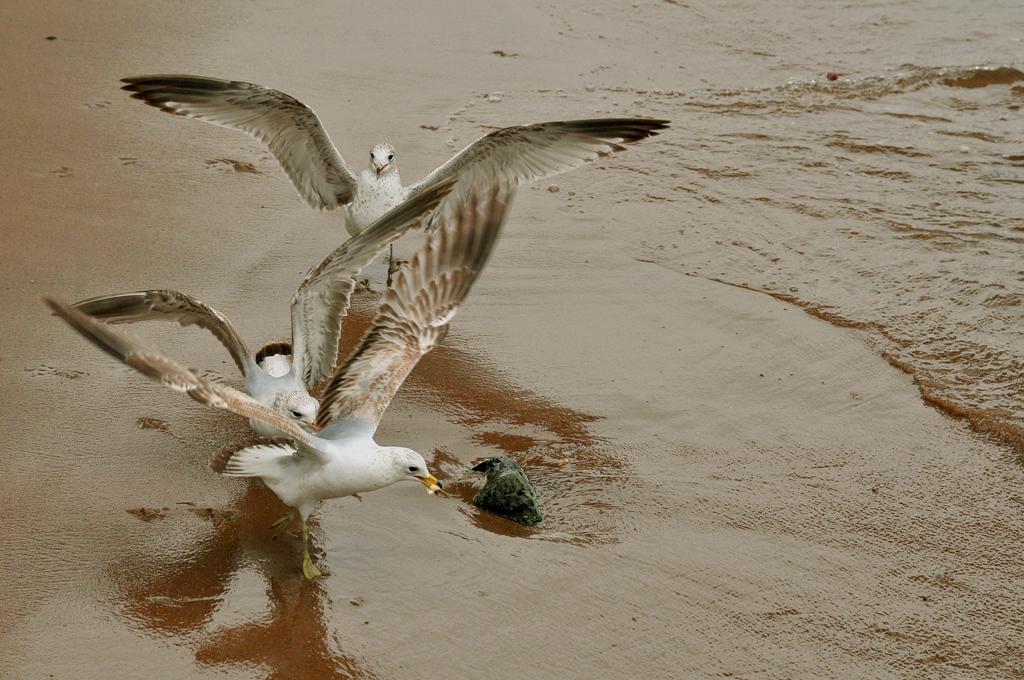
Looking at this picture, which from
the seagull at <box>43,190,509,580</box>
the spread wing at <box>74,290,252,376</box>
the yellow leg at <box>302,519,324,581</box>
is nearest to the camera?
the seagull at <box>43,190,509,580</box>

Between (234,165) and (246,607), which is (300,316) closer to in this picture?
(246,607)

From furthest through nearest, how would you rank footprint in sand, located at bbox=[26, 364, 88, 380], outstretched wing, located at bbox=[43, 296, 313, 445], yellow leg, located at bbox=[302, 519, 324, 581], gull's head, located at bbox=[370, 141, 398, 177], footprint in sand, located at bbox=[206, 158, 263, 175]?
footprint in sand, located at bbox=[206, 158, 263, 175] → gull's head, located at bbox=[370, 141, 398, 177] → footprint in sand, located at bbox=[26, 364, 88, 380] → yellow leg, located at bbox=[302, 519, 324, 581] → outstretched wing, located at bbox=[43, 296, 313, 445]

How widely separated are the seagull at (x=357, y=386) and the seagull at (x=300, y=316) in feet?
0.66

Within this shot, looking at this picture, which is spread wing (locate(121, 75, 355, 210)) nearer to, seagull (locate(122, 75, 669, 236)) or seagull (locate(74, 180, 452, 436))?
seagull (locate(122, 75, 669, 236))

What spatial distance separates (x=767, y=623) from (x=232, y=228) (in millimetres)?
3869

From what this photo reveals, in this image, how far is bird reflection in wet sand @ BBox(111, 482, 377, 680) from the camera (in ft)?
13.1

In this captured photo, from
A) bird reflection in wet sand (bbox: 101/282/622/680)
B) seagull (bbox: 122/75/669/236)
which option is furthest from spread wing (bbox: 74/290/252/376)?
seagull (bbox: 122/75/669/236)

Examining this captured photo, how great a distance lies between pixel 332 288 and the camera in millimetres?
5688

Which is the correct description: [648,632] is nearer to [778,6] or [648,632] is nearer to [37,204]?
[37,204]

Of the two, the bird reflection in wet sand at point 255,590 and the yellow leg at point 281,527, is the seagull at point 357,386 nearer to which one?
the yellow leg at point 281,527

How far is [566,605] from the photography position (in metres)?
4.36

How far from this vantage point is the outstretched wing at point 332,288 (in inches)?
213

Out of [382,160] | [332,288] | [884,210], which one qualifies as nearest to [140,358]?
[332,288]

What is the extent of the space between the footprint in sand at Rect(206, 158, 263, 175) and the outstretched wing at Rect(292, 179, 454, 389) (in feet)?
7.04
